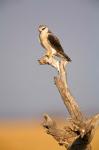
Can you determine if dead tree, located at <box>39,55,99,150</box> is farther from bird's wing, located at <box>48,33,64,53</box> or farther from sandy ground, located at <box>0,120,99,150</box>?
sandy ground, located at <box>0,120,99,150</box>

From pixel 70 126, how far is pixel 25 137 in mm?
604

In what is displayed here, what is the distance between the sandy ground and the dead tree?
48 cm

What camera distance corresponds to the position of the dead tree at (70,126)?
114cm

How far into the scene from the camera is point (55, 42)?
4.39 ft

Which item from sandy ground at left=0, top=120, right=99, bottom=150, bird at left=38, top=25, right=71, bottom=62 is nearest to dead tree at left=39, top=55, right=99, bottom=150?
bird at left=38, top=25, right=71, bottom=62

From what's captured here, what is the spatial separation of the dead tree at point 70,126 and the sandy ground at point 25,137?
0.48 meters

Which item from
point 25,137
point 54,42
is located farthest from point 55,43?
point 25,137

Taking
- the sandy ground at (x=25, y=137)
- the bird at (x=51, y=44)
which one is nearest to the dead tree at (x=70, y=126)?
the bird at (x=51, y=44)

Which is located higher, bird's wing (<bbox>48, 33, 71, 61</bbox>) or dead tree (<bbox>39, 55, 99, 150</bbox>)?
bird's wing (<bbox>48, 33, 71, 61</bbox>)

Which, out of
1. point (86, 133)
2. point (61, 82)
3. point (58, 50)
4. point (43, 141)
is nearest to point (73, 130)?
point (86, 133)

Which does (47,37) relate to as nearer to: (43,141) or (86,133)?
(86,133)

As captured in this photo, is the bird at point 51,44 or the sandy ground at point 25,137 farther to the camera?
the sandy ground at point 25,137

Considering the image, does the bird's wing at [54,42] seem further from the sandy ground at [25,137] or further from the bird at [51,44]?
the sandy ground at [25,137]

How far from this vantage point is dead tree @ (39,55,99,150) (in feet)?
3.75
